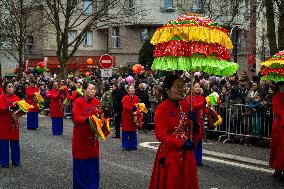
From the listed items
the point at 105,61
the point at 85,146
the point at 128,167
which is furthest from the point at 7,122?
the point at 105,61

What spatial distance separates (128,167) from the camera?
12.2 m

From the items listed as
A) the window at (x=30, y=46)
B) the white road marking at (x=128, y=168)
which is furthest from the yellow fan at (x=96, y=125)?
the window at (x=30, y=46)

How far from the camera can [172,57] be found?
22.6 feet

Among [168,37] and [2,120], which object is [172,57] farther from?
[2,120]

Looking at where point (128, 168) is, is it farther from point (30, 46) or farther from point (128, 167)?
point (30, 46)

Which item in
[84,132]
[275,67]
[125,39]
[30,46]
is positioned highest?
[125,39]

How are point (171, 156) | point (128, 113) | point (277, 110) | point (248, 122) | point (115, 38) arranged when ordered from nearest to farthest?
point (171, 156), point (277, 110), point (128, 113), point (248, 122), point (115, 38)

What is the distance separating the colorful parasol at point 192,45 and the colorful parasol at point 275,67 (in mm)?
3818

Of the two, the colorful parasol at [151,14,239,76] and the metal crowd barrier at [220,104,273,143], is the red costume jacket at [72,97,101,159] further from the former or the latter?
the metal crowd barrier at [220,104,273,143]

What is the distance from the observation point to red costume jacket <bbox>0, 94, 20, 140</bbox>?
1223 cm

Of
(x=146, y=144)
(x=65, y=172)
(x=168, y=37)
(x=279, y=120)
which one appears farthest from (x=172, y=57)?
(x=146, y=144)

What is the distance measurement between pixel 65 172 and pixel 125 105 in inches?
159

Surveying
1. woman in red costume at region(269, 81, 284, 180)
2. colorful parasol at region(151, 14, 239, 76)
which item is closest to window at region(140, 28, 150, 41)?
woman in red costume at region(269, 81, 284, 180)

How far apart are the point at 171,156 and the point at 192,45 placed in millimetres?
1404
